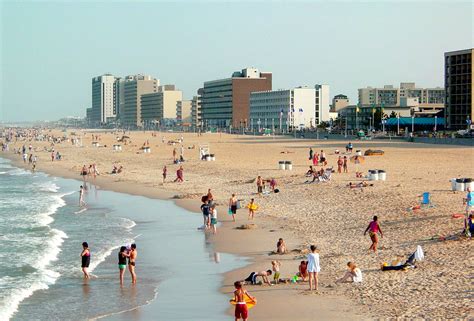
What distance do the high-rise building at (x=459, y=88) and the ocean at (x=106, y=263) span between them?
72705mm

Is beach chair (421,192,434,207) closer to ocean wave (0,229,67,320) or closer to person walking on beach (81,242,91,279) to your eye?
person walking on beach (81,242,91,279)

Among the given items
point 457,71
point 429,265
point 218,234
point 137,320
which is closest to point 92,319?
point 137,320

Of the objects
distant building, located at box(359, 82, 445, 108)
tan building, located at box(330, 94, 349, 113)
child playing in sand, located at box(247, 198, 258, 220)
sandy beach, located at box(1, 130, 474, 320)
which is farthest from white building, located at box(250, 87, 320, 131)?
child playing in sand, located at box(247, 198, 258, 220)

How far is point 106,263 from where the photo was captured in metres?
20.2

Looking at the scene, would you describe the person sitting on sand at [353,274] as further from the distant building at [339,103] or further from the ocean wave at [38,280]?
the distant building at [339,103]

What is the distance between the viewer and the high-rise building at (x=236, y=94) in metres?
183

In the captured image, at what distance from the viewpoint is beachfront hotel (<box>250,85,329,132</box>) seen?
153m

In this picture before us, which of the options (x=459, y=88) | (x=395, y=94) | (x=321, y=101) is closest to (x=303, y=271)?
(x=459, y=88)

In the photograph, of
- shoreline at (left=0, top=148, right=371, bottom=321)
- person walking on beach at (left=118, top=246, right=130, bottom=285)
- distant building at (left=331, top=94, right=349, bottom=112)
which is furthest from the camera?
distant building at (left=331, top=94, right=349, bottom=112)

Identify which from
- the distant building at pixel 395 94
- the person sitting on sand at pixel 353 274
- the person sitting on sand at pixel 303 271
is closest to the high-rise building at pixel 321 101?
the distant building at pixel 395 94

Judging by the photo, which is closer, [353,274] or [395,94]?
[353,274]

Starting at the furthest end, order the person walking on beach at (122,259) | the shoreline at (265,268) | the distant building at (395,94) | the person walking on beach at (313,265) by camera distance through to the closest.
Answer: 1. the distant building at (395,94)
2. the person walking on beach at (122,259)
3. the person walking on beach at (313,265)
4. the shoreline at (265,268)

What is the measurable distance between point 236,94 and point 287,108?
1294 inches

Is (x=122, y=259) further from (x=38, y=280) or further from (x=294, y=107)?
(x=294, y=107)
